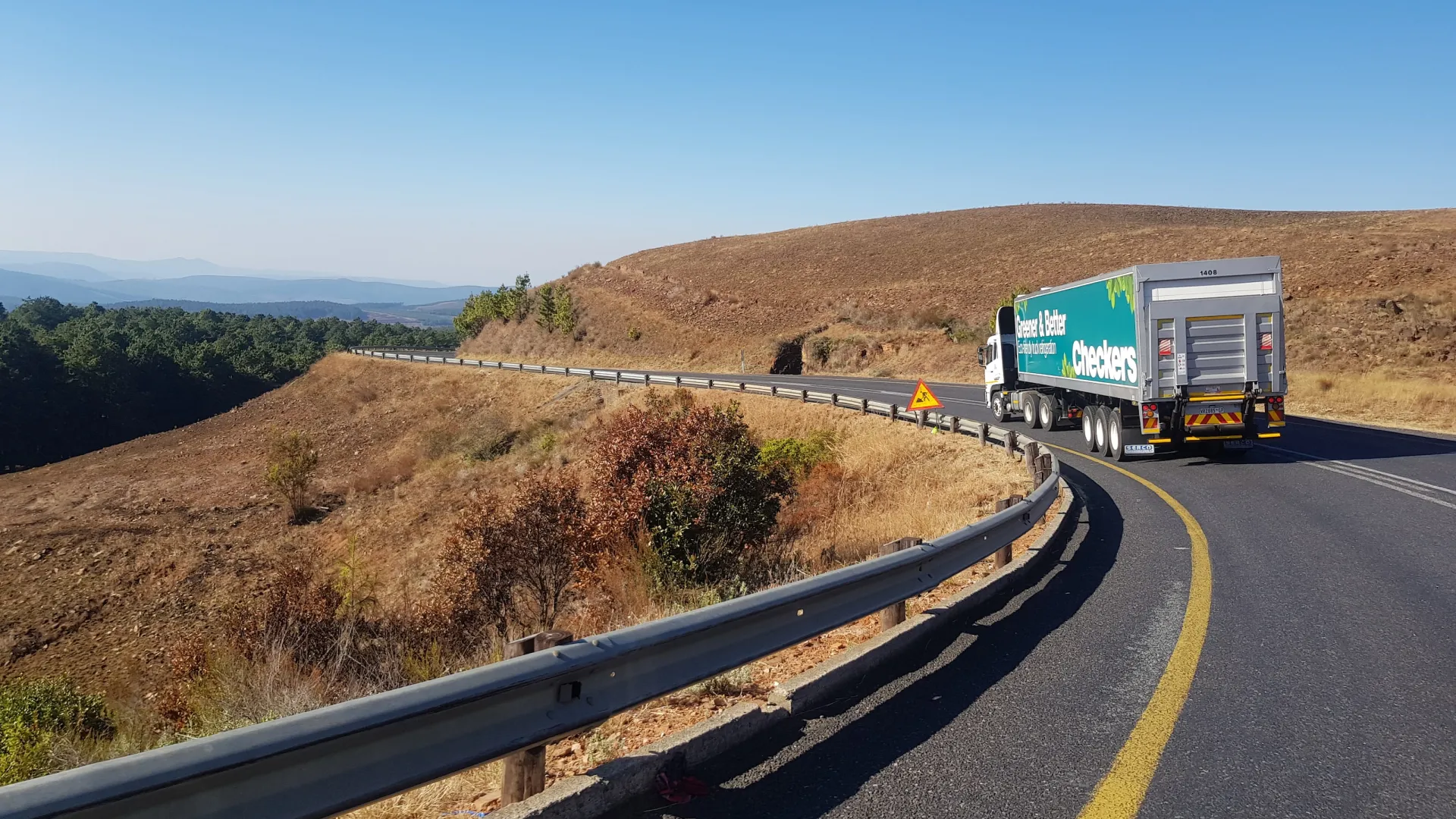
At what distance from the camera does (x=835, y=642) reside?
630 cm

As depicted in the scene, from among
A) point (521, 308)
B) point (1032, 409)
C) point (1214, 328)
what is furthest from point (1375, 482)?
point (521, 308)

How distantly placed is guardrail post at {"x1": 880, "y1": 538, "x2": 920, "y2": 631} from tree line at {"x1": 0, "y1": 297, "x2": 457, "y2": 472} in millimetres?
74843

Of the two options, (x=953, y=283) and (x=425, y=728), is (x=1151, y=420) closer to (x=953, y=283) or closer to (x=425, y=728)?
(x=425, y=728)

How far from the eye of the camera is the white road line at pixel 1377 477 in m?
11.9

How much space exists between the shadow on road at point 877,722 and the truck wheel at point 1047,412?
15.8 meters

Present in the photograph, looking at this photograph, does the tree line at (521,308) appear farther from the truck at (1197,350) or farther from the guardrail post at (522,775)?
the guardrail post at (522,775)

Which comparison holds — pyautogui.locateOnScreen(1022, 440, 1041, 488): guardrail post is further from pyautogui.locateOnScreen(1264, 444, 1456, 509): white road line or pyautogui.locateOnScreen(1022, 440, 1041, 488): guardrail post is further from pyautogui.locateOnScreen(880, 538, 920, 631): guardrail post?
pyautogui.locateOnScreen(880, 538, 920, 631): guardrail post

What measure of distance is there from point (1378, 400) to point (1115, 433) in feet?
43.2

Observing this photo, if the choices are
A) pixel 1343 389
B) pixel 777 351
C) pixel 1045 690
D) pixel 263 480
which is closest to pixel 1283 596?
pixel 1045 690

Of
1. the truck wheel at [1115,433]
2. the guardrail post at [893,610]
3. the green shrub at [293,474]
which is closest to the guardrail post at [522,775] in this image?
the guardrail post at [893,610]

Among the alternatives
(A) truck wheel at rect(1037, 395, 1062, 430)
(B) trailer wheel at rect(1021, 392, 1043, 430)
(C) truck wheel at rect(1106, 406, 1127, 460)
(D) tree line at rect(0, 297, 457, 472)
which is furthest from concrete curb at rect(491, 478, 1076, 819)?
(D) tree line at rect(0, 297, 457, 472)

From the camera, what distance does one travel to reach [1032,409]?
78.2ft

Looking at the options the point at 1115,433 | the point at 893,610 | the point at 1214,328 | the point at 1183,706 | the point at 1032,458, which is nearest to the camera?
the point at 1183,706

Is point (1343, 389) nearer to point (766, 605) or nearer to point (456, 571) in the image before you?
point (456, 571)
